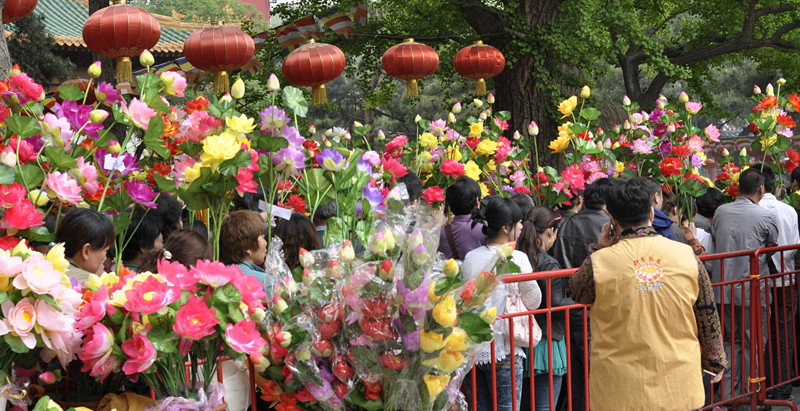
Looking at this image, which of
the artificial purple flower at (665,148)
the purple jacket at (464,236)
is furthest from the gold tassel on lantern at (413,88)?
the purple jacket at (464,236)

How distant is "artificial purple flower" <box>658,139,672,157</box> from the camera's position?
5.43 meters

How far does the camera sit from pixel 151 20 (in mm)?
6047

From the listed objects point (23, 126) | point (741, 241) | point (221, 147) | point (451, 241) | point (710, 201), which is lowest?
point (741, 241)

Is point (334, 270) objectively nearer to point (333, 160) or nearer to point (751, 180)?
point (333, 160)

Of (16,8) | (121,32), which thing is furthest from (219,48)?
(16,8)

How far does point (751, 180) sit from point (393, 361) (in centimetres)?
363

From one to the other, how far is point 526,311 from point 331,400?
146 cm

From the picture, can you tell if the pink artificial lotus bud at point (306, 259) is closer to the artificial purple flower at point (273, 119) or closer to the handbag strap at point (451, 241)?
the artificial purple flower at point (273, 119)

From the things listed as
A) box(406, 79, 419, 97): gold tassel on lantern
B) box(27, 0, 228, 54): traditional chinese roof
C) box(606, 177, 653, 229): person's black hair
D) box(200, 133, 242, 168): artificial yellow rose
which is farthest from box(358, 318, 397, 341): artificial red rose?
box(27, 0, 228, 54): traditional chinese roof

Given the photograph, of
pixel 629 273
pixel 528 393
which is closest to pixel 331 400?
pixel 629 273

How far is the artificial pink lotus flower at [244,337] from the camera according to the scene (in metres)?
1.85

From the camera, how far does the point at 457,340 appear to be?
1.80 meters

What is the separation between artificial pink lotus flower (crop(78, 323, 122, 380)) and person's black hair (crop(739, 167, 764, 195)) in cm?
396

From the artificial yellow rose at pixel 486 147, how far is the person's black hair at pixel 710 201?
4.55 ft
